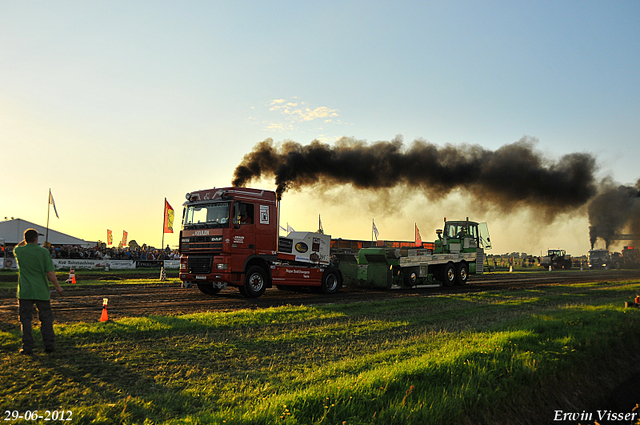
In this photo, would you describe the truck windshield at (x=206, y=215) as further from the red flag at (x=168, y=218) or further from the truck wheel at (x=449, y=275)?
the red flag at (x=168, y=218)

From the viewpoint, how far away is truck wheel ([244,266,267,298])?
15.5 metres

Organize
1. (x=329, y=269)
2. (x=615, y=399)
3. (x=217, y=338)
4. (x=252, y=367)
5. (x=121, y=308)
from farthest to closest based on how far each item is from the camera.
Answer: (x=329, y=269), (x=121, y=308), (x=217, y=338), (x=615, y=399), (x=252, y=367)

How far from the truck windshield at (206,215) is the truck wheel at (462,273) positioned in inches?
540

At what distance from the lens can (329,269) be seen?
18.7 metres

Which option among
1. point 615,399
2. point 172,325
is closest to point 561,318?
point 615,399

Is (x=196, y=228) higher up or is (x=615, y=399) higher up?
(x=196, y=228)

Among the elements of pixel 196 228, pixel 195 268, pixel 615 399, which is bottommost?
pixel 615 399

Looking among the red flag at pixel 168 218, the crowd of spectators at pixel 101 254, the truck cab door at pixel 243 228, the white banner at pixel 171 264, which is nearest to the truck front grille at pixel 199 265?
the truck cab door at pixel 243 228

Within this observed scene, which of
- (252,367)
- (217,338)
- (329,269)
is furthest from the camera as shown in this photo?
(329,269)

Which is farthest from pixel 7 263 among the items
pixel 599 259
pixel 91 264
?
pixel 599 259

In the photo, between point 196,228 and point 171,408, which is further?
point 196,228

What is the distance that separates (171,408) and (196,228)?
11360 mm

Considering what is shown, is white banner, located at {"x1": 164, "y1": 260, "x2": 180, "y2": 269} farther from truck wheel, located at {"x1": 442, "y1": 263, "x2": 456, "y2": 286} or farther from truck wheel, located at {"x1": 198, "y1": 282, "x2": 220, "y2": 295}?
truck wheel, located at {"x1": 442, "y1": 263, "x2": 456, "y2": 286}

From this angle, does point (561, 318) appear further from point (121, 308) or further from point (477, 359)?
point (121, 308)
